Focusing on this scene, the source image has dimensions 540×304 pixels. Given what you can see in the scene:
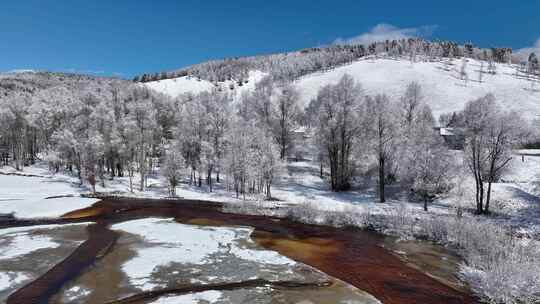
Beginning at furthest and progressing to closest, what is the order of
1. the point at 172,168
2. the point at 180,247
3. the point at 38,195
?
1. the point at 172,168
2. the point at 38,195
3. the point at 180,247

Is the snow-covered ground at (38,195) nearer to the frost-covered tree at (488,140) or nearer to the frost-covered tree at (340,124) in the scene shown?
the frost-covered tree at (340,124)

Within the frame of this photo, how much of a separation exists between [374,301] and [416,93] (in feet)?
157

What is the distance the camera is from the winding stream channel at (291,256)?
14.6 meters

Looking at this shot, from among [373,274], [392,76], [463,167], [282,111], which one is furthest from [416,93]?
[392,76]

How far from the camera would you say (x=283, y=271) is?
17.1 m

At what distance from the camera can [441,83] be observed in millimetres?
131875

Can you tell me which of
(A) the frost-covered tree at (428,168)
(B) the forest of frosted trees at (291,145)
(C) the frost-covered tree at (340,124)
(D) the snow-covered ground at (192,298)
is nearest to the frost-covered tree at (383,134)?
(B) the forest of frosted trees at (291,145)

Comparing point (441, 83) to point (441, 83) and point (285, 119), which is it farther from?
point (285, 119)

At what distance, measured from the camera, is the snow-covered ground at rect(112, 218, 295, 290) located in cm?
1722

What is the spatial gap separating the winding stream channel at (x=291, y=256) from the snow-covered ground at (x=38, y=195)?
7.70 feet

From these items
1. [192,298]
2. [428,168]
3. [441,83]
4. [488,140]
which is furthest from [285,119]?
[441,83]

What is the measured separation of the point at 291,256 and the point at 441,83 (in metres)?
135

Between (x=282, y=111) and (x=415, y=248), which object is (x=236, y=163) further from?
(x=415, y=248)

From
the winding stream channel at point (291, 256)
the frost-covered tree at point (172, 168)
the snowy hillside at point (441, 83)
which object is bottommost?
the winding stream channel at point (291, 256)
